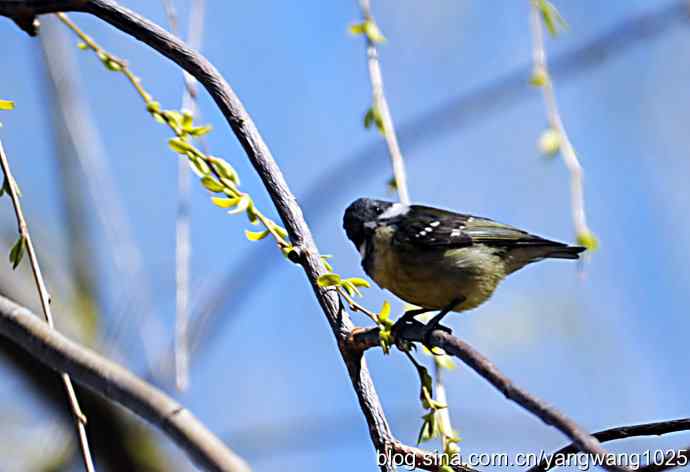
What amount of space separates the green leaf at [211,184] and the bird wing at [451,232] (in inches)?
58.7

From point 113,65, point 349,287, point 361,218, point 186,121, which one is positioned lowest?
point 361,218

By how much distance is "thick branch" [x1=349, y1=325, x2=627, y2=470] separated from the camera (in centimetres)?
117

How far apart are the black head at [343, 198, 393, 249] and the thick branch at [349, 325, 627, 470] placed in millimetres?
1572

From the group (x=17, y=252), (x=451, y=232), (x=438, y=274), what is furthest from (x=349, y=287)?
(x=451, y=232)

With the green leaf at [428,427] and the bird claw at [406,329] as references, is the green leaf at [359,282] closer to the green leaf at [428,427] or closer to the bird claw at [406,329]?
the bird claw at [406,329]

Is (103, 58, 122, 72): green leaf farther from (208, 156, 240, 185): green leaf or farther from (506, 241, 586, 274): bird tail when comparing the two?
(506, 241, 586, 274): bird tail

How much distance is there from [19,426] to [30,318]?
3.48 m

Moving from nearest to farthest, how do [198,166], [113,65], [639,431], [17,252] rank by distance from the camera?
[639,431], [17,252], [198,166], [113,65]

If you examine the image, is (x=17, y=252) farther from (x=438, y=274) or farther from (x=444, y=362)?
(x=438, y=274)

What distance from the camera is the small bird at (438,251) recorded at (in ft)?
10.1

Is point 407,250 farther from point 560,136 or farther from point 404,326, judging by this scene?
point 404,326

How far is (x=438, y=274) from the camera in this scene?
3.12 metres

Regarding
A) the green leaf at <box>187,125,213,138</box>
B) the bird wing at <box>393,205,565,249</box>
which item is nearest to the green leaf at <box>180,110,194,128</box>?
the green leaf at <box>187,125,213,138</box>

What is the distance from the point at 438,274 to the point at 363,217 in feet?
1.47
